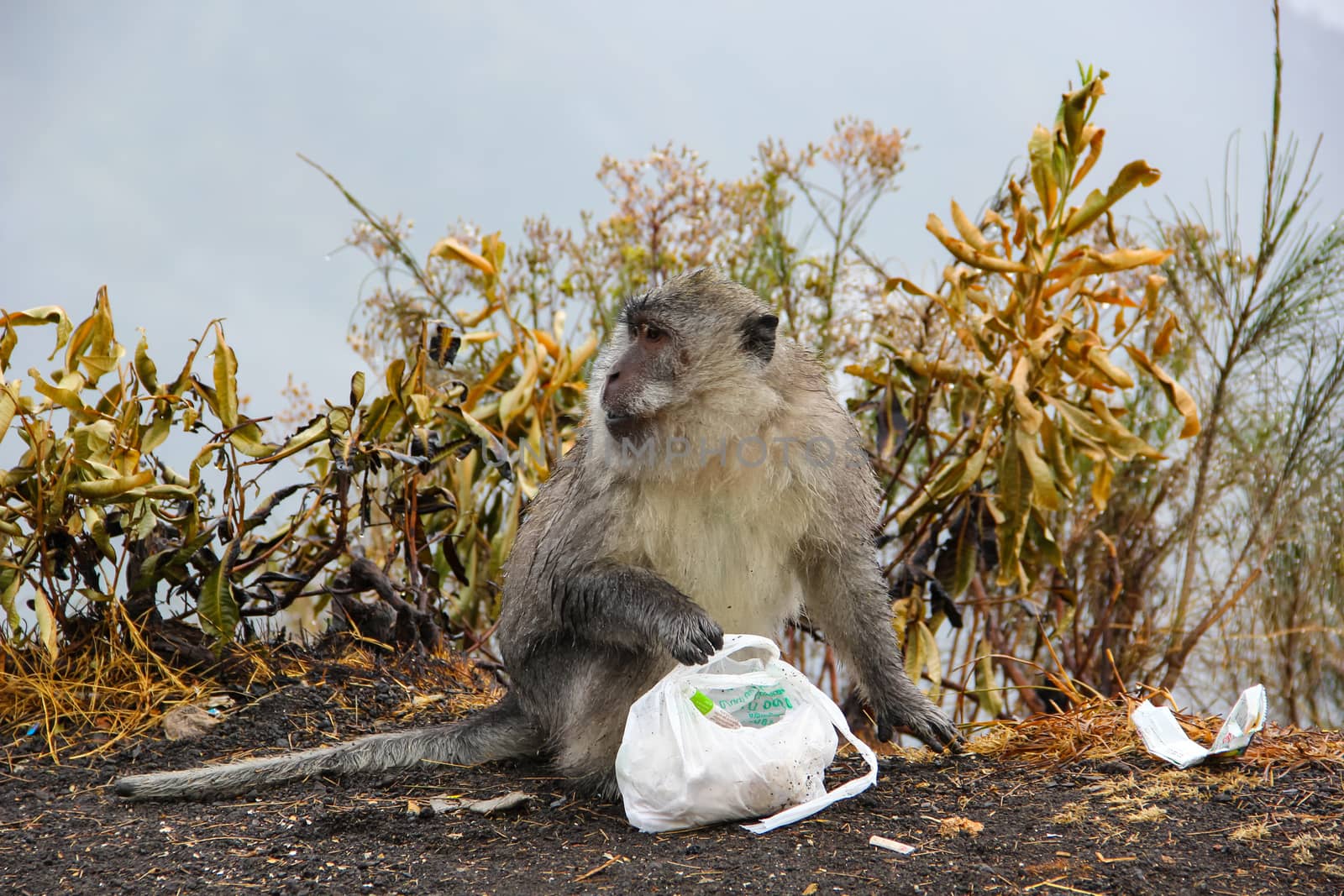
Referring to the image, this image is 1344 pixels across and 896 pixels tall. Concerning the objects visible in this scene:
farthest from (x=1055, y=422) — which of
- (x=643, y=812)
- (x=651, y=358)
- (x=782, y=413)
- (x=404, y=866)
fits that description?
(x=404, y=866)

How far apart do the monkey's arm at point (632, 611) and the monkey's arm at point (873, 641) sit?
0.67 meters

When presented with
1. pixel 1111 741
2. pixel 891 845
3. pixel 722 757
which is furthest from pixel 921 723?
pixel 722 757

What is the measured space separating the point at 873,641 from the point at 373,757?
1.78 meters

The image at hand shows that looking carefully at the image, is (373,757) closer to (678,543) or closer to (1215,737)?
(678,543)

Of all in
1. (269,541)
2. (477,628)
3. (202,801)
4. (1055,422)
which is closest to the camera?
(202,801)

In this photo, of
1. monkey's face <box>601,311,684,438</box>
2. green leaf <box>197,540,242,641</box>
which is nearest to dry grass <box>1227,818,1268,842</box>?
monkey's face <box>601,311,684,438</box>

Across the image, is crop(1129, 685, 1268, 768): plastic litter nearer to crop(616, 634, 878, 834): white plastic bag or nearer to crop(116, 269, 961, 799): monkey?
crop(116, 269, 961, 799): monkey

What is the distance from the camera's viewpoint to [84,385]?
4512 millimetres

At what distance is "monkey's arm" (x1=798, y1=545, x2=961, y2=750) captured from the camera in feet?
12.4

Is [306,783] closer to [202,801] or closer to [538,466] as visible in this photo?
[202,801]

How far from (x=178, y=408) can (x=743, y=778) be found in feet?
9.66

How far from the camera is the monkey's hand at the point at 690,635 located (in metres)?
3.13

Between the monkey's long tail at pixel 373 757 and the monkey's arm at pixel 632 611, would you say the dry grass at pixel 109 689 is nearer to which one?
the monkey's long tail at pixel 373 757

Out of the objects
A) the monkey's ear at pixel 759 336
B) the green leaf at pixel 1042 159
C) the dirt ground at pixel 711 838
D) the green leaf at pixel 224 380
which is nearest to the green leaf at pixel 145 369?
the green leaf at pixel 224 380
